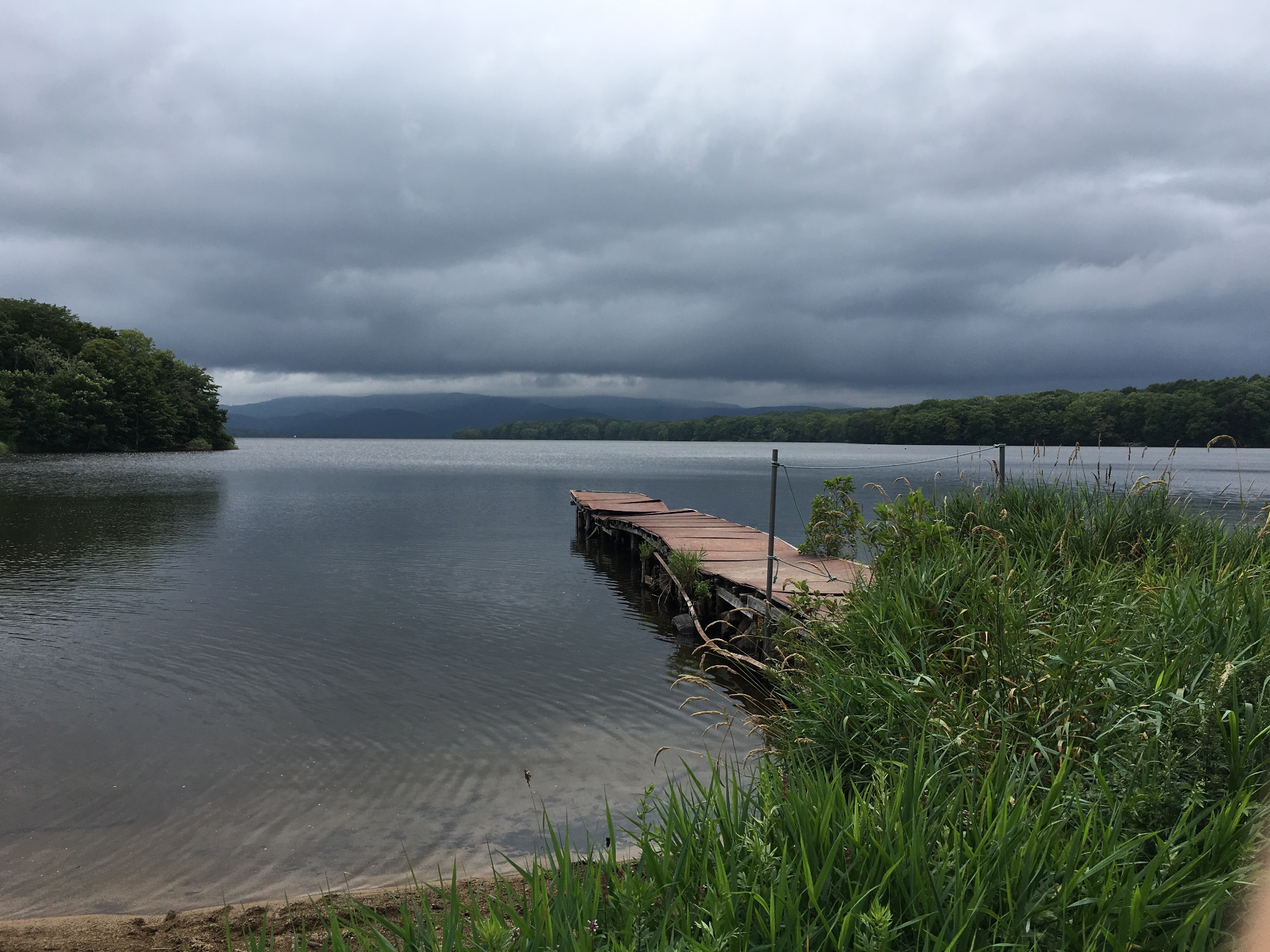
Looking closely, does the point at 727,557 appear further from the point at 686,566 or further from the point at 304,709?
the point at 304,709

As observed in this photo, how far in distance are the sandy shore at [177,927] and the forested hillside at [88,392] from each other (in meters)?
93.8

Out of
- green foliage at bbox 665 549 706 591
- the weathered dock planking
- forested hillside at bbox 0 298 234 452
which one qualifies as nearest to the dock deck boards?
the weathered dock planking

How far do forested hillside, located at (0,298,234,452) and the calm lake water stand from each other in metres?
70.1


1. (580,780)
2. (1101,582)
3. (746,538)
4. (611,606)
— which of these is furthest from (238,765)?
(746,538)

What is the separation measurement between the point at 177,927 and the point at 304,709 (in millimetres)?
5345

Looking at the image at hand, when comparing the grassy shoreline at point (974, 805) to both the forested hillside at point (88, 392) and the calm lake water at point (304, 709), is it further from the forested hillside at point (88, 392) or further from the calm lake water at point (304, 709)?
the forested hillside at point (88, 392)

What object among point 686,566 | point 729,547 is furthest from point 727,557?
point 686,566

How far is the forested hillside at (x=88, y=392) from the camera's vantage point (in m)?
82.6

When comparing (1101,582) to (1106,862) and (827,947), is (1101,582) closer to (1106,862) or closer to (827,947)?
(1106,862)

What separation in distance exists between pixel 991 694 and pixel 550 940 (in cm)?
316


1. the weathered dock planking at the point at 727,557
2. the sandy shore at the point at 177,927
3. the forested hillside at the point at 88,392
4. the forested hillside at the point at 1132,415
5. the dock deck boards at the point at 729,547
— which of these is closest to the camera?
the sandy shore at the point at 177,927

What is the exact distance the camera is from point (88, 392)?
86.2 m

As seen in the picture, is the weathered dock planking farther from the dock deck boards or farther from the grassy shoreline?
the grassy shoreline

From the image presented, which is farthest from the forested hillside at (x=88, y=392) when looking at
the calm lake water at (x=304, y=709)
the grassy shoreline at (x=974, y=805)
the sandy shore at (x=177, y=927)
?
the grassy shoreline at (x=974, y=805)
